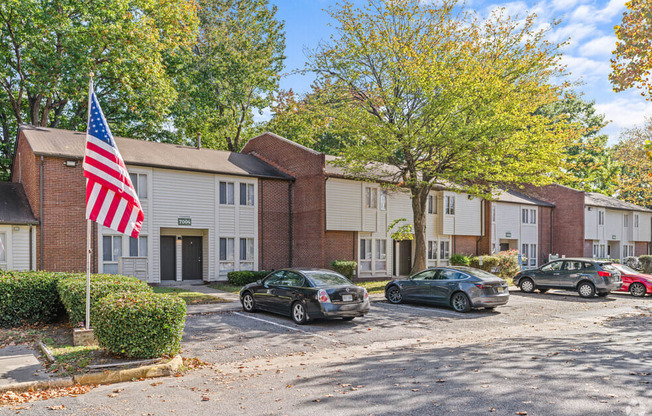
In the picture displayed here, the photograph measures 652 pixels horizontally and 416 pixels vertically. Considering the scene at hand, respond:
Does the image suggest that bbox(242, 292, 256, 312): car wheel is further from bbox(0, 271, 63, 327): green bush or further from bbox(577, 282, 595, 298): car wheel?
bbox(577, 282, 595, 298): car wheel

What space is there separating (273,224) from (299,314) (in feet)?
41.0

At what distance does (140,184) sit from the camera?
21.0 m

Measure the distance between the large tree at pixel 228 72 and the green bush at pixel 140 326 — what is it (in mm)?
24852

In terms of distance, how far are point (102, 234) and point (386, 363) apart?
15.3 meters

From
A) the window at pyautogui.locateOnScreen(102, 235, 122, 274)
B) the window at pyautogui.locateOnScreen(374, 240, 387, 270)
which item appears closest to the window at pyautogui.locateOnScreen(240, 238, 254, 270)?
the window at pyautogui.locateOnScreen(102, 235, 122, 274)

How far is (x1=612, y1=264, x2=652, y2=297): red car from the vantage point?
21391 mm

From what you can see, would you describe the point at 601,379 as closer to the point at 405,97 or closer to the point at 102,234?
the point at 405,97

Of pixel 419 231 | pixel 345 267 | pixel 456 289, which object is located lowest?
pixel 345 267

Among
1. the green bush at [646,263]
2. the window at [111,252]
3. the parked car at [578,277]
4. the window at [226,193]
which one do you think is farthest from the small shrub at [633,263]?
the window at [111,252]

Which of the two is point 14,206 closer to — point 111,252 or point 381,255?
point 111,252

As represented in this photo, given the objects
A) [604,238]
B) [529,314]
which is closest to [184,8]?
[529,314]

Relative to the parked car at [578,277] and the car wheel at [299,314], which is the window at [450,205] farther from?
the car wheel at [299,314]

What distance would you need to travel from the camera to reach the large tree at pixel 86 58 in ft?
80.5

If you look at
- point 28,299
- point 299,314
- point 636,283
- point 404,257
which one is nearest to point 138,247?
point 28,299
